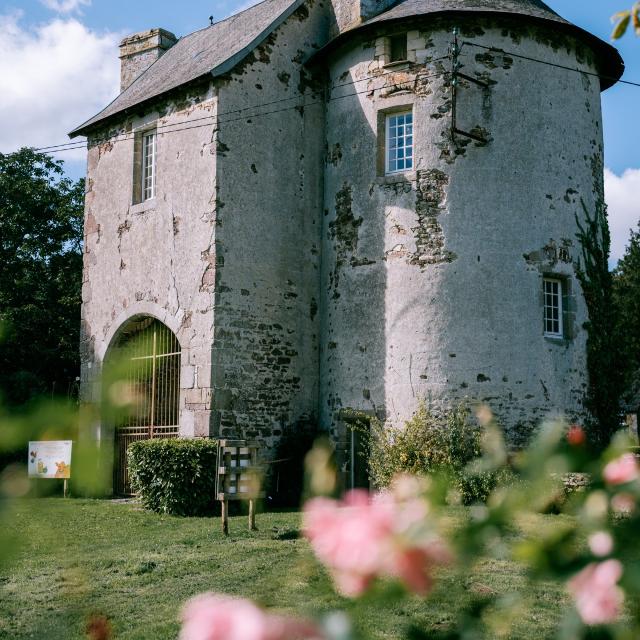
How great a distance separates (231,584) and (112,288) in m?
11.1

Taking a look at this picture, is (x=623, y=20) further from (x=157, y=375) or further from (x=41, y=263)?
(x=41, y=263)

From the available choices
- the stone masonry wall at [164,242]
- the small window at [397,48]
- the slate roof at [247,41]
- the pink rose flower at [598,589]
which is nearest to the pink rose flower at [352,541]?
the pink rose flower at [598,589]

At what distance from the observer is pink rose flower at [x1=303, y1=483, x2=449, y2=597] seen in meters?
0.99

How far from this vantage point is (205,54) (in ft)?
58.7

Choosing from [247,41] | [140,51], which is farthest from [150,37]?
[247,41]

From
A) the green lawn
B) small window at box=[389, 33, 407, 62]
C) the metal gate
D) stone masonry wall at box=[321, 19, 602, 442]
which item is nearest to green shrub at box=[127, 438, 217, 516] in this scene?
the metal gate

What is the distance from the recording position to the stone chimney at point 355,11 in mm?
16516

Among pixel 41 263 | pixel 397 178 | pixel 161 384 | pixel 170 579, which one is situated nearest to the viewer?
pixel 170 579

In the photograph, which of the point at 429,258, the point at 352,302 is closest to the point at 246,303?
the point at 352,302

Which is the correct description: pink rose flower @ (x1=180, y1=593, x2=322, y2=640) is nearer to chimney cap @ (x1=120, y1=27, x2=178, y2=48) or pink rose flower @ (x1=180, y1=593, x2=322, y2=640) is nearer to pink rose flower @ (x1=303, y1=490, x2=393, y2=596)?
pink rose flower @ (x1=303, y1=490, x2=393, y2=596)

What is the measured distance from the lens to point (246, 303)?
15.8 meters

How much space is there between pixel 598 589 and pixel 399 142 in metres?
15.5

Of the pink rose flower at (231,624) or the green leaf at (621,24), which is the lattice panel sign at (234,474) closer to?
the green leaf at (621,24)

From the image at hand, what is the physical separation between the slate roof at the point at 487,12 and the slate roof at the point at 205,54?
1381 millimetres
